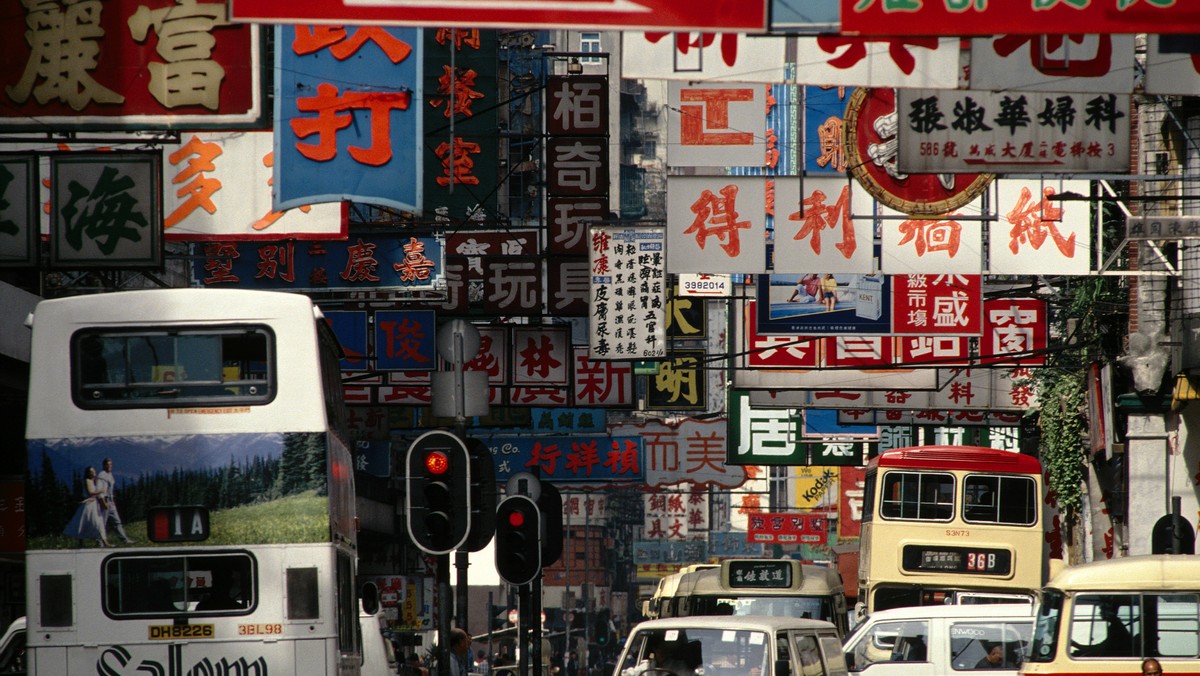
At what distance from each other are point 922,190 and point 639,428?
19813mm

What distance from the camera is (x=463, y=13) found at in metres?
7.26

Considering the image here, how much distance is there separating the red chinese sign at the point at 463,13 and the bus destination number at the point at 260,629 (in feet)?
18.9

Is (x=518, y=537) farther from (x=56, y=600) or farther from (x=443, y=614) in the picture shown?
(x=56, y=600)

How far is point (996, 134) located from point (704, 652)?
5079mm

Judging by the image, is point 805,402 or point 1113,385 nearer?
point 1113,385

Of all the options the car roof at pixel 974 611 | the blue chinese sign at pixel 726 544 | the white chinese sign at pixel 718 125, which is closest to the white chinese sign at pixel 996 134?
the car roof at pixel 974 611

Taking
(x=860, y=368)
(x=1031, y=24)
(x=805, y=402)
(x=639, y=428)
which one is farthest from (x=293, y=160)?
(x=639, y=428)

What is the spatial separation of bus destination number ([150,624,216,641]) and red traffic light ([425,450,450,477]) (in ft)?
Result: 6.76

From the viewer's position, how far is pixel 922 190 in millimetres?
17344

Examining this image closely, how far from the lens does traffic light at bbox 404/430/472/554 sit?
41.3 feet

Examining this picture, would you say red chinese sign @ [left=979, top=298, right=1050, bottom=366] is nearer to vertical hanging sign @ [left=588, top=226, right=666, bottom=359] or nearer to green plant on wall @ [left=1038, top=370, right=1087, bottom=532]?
green plant on wall @ [left=1038, top=370, right=1087, bottom=532]

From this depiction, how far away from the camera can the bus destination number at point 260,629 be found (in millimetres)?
11758

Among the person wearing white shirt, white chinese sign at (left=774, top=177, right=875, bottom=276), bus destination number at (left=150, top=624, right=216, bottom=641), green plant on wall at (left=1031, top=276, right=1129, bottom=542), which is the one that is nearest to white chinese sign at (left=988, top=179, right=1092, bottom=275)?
white chinese sign at (left=774, top=177, right=875, bottom=276)

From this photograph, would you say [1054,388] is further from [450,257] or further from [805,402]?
[450,257]
